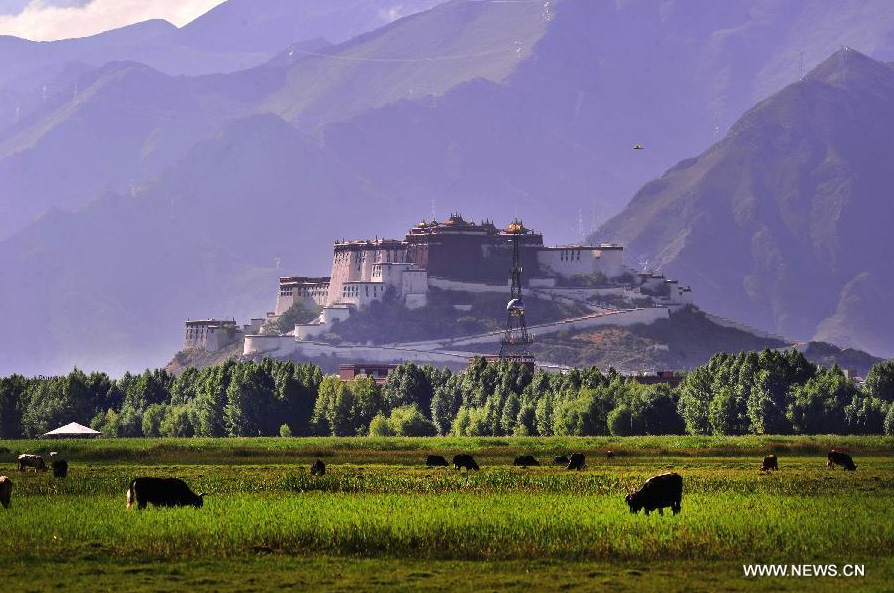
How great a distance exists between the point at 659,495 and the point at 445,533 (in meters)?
9.30

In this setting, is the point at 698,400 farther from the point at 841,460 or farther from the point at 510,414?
the point at 841,460

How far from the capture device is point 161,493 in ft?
211

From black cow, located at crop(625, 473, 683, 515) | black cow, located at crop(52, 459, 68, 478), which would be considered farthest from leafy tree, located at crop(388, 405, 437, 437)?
black cow, located at crop(625, 473, 683, 515)

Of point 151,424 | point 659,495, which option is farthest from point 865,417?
point 659,495

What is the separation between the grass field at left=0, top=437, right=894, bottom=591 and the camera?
49.1 m

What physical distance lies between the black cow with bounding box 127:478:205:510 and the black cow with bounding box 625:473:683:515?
15411 mm

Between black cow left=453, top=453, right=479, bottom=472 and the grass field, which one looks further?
black cow left=453, top=453, right=479, bottom=472

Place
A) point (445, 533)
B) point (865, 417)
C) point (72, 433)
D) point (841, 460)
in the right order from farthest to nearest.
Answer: point (72, 433)
point (865, 417)
point (841, 460)
point (445, 533)

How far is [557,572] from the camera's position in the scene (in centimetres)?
5006

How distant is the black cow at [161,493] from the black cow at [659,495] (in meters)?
15.4

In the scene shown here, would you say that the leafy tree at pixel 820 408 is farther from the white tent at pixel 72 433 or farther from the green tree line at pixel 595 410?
the white tent at pixel 72 433

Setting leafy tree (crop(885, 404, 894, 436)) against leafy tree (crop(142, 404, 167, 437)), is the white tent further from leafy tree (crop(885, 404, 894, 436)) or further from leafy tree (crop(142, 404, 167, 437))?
leafy tree (crop(885, 404, 894, 436))

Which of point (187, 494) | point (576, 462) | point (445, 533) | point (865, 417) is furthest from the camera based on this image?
point (865, 417)

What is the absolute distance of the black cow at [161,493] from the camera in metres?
64.0
